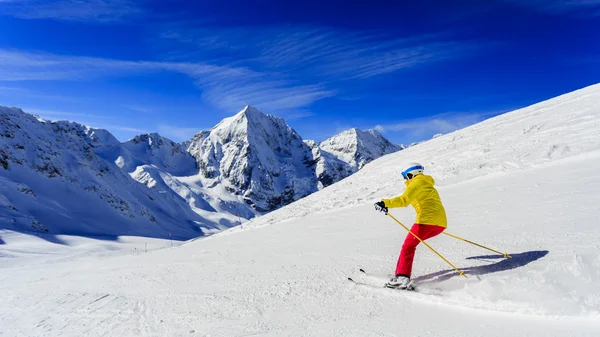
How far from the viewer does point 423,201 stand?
18.6ft

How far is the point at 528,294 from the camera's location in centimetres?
435

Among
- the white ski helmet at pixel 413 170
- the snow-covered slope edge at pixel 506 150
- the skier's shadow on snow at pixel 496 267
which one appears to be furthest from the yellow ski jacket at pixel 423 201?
the snow-covered slope edge at pixel 506 150

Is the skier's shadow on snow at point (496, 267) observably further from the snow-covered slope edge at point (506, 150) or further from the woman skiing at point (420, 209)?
the snow-covered slope edge at point (506, 150)

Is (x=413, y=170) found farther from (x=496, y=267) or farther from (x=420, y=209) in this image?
(x=496, y=267)

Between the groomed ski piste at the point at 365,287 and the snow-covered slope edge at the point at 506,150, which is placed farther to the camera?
the snow-covered slope edge at the point at 506,150

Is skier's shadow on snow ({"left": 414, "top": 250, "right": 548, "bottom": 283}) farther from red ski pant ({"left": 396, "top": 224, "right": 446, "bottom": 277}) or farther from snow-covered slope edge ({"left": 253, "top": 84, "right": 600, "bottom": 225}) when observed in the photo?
snow-covered slope edge ({"left": 253, "top": 84, "right": 600, "bottom": 225})

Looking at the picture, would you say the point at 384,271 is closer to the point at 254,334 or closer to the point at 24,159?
the point at 254,334

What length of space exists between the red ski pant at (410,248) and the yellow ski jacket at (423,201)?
→ 0.09m

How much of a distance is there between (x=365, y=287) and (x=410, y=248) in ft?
3.18

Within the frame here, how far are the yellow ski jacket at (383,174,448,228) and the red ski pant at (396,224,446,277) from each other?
3.7 inches

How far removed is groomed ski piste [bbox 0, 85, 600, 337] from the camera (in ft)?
13.9

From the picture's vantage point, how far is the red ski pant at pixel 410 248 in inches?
212

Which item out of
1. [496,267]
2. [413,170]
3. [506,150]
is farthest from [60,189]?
[496,267]

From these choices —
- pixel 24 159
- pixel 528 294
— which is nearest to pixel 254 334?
pixel 528 294
